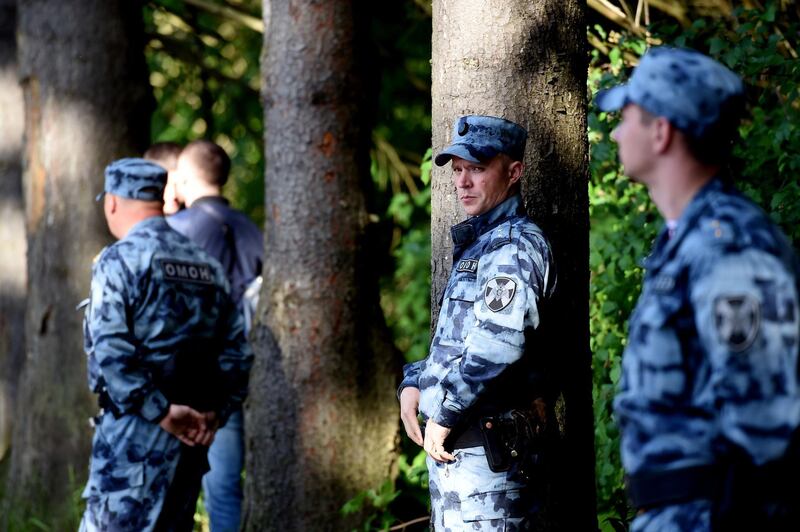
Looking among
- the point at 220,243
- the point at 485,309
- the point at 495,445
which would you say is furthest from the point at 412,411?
the point at 220,243

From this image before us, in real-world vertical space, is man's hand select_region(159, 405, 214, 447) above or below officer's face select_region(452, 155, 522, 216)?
below

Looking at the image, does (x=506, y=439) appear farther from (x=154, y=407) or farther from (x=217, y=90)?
(x=217, y=90)

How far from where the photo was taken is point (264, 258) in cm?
600

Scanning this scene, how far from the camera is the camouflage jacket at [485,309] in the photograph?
3322mm

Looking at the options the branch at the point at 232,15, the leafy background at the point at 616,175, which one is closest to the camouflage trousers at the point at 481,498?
the leafy background at the point at 616,175

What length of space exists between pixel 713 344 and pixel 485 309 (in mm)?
1207

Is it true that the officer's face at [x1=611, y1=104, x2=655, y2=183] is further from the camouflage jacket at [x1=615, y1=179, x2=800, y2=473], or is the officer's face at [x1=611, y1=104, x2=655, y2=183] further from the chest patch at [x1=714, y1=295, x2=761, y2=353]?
the chest patch at [x1=714, y1=295, x2=761, y2=353]

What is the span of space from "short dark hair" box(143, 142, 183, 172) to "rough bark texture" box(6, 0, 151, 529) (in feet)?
1.62

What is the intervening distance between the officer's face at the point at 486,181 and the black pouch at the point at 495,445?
0.69 m

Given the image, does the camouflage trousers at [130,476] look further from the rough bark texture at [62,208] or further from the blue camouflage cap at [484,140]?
the rough bark texture at [62,208]

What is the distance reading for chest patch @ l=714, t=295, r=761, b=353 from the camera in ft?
7.10

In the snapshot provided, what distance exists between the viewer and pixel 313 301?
5781 mm

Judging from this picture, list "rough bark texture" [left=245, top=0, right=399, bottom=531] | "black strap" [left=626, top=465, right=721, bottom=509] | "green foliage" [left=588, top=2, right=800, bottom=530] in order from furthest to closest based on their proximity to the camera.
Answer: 1. "rough bark texture" [left=245, top=0, right=399, bottom=531]
2. "green foliage" [left=588, top=2, right=800, bottom=530]
3. "black strap" [left=626, top=465, right=721, bottom=509]

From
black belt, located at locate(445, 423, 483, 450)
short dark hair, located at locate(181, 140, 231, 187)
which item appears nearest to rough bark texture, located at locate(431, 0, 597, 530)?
black belt, located at locate(445, 423, 483, 450)
